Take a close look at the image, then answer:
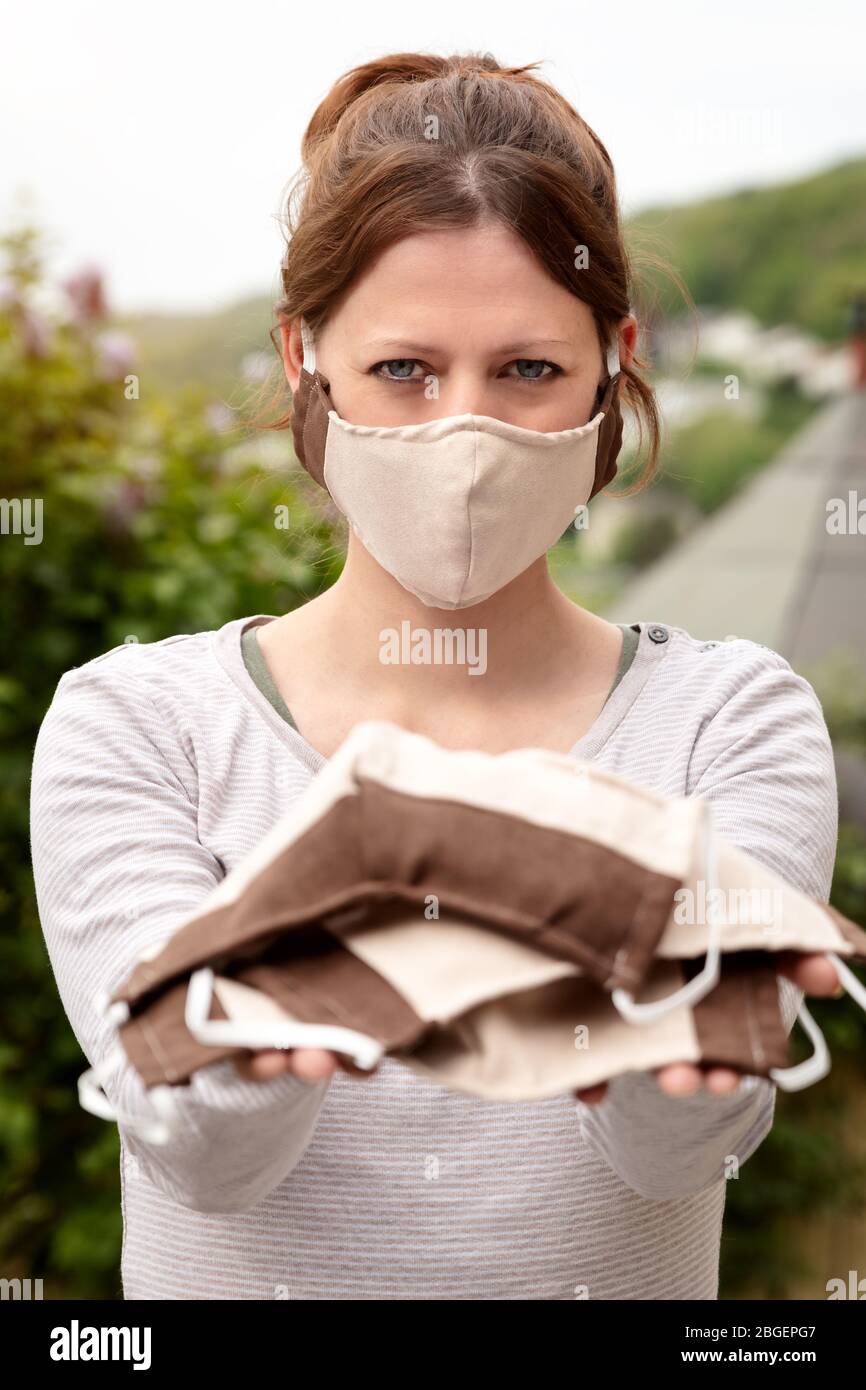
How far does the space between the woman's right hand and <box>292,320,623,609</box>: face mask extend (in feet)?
2.14

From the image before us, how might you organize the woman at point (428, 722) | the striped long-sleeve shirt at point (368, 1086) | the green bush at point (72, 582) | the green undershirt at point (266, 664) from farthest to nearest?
the green bush at point (72, 582)
the green undershirt at point (266, 664)
the woman at point (428, 722)
the striped long-sleeve shirt at point (368, 1086)

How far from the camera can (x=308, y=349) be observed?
5.73ft

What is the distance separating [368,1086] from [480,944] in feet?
1.54

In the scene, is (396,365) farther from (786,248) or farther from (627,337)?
→ (786,248)

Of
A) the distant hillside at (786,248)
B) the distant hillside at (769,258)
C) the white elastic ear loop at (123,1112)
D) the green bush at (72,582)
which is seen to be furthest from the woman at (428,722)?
the distant hillside at (786,248)

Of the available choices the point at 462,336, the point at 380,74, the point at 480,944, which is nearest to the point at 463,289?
the point at 462,336

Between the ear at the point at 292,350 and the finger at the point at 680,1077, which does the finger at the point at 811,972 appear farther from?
the ear at the point at 292,350

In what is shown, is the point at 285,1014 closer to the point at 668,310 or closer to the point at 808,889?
the point at 808,889

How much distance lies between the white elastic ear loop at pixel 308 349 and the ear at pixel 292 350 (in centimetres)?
2

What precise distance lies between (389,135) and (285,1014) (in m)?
1.02

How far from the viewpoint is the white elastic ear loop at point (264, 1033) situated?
108 centimetres

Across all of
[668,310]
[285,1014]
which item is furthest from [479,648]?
[668,310]

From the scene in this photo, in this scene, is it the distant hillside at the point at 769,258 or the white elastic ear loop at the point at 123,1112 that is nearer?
the white elastic ear loop at the point at 123,1112

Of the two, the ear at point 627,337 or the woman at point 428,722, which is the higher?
the ear at point 627,337
